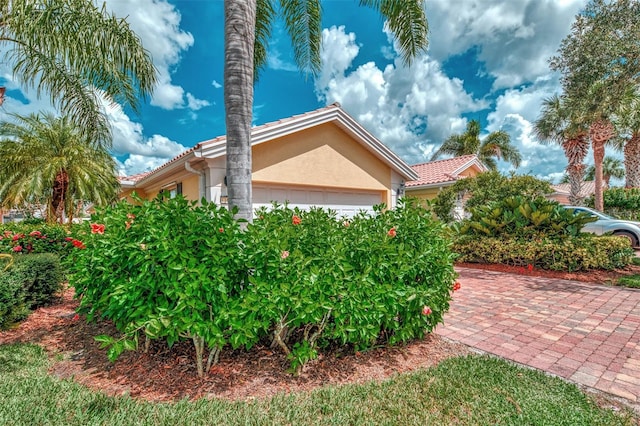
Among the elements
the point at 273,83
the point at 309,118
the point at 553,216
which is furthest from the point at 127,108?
the point at 553,216

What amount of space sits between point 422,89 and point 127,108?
10.9 meters

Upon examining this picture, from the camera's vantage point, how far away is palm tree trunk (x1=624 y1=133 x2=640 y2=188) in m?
19.6

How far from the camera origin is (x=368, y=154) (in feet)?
37.7

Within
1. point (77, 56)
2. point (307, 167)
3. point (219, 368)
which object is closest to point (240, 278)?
point (219, 368)

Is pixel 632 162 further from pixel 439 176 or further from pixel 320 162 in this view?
pixel 320 162

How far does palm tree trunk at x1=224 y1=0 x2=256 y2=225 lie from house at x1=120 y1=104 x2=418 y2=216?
339 centimetres

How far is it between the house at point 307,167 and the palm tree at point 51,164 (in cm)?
226

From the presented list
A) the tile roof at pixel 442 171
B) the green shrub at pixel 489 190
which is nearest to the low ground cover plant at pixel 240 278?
the green shrub at pixel 489 190

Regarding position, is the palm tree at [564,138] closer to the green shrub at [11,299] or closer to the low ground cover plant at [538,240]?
the low ground cover plant at [538,240]

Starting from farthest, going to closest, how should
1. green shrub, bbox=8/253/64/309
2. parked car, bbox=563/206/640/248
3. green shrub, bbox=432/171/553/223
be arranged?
parked car, bbox=563/206/640/248
green shrub, bbox=432/171/553/223
green shrub, bbox=8/253/64/309

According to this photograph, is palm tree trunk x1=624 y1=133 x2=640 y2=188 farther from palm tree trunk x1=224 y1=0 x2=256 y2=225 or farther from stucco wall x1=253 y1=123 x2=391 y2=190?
palm tree trunk x1=224 y1=0 x2=256 y2=225

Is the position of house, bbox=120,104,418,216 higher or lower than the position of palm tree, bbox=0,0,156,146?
lower

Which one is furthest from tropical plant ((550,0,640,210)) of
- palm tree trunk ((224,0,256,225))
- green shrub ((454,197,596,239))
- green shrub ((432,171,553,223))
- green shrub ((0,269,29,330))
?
green shrub ((0,269,29,330))

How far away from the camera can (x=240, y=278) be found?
304cm
